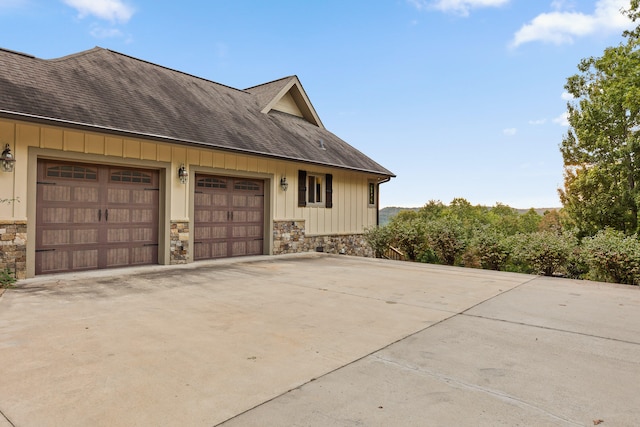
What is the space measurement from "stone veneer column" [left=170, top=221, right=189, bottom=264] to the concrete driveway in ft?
8.11

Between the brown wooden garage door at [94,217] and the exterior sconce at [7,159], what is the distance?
20.3 inches

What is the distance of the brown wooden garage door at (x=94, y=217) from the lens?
23.1 ft

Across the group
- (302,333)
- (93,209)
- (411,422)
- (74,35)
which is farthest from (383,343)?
(74,35)

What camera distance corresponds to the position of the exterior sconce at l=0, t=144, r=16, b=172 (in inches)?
251

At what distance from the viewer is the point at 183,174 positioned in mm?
8781

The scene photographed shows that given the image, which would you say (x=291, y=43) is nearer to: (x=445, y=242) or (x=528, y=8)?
(x=528, y=8)

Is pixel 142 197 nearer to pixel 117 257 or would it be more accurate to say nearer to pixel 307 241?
pixel 117 257

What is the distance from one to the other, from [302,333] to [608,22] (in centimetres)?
1735

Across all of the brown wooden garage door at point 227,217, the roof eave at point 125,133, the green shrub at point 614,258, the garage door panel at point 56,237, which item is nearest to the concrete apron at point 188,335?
the garage door panel at point 56,237

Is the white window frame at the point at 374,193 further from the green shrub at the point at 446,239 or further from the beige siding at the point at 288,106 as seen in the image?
the green shrub at the point at 446,239

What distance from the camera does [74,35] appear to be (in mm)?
13000

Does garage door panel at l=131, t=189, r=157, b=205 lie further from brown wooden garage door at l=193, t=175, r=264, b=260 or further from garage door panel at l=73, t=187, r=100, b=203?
brown wooden garage door at l=193, t=175, r=264, b=260

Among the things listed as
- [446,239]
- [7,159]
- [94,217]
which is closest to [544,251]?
[446,239]

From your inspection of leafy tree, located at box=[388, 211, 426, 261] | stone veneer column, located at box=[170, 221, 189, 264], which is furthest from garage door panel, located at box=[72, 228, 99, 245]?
leafy tree, located at box=[388, 211, 426, 261]
